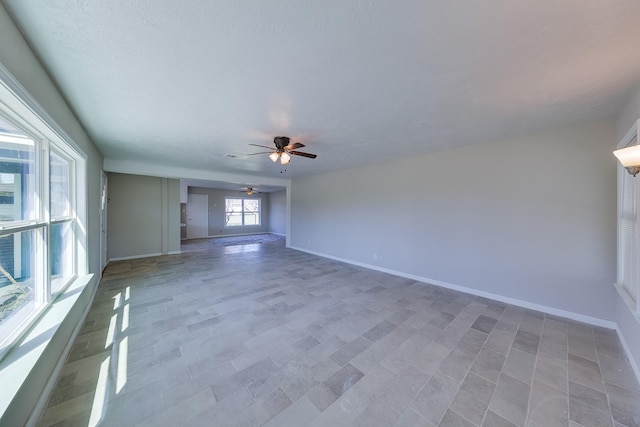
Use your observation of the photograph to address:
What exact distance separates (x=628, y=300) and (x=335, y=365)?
113 inches

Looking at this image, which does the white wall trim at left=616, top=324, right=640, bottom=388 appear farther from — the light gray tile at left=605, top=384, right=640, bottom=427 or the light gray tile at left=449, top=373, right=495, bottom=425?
the light gray tile at left=449, top=373, right=495, bottom=425

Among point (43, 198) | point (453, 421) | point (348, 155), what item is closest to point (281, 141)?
point (348, 155)

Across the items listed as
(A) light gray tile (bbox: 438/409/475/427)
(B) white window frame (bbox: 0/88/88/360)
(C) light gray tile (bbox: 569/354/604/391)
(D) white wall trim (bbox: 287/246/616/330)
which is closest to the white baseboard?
(B) white window frame (bbox: 0/88/88/360)

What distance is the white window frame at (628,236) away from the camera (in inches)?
82.5

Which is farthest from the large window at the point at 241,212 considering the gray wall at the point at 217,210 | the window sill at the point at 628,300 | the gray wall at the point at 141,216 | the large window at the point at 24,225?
the window sill at the point at 628,300

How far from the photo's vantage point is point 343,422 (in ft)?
4.86

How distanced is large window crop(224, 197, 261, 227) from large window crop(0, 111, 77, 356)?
345 inches

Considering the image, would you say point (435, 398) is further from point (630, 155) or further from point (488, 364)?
point (630, 155)

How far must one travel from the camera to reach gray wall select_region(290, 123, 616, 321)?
9.11ft

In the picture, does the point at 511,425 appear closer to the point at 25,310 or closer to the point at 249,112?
the point at 249,112

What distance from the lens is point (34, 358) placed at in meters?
1.45

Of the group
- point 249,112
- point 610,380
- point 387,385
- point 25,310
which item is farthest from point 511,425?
point 25,310

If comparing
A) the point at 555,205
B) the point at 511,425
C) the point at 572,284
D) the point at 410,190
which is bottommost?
the point at 511,425

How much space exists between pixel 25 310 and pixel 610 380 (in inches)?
190
